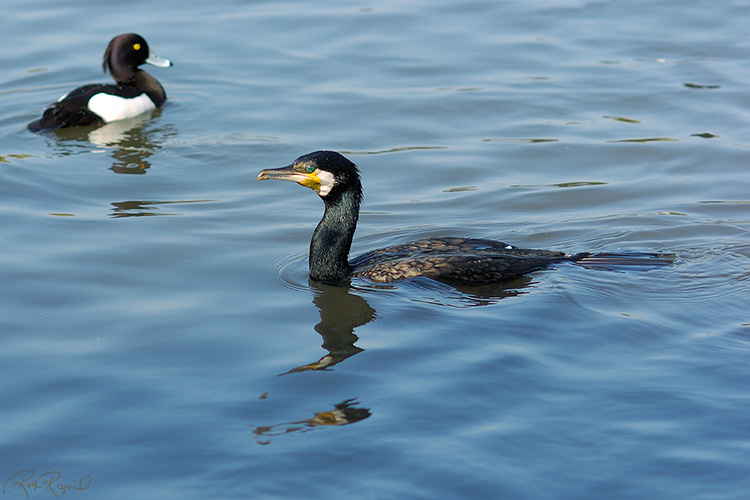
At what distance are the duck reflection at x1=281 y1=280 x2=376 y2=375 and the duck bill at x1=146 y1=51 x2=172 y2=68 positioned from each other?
6.40m

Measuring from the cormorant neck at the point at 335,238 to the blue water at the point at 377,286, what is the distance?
19 centimetres

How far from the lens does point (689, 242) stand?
8.06 meters

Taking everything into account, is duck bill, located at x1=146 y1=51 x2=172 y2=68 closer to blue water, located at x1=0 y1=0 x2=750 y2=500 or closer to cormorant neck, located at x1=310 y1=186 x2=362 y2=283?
blue water, located at x1=0 y1=0 x2=750 y2=500

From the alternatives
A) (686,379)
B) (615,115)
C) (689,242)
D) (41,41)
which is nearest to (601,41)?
(615,115)

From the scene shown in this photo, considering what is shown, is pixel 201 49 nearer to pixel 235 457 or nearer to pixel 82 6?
pixel 82 6

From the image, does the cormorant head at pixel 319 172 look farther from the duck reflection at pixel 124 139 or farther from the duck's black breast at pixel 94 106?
the duck's black breast at pixel 94 106

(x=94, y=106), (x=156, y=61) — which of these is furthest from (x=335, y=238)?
(x=156, y=61)

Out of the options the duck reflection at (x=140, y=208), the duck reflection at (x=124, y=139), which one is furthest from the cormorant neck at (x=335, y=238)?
the duck reflection at (x=124, y=139)

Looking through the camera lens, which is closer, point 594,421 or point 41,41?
point 594,421

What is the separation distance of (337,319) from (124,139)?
5482mm

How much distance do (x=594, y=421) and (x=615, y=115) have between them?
6990 millimetres

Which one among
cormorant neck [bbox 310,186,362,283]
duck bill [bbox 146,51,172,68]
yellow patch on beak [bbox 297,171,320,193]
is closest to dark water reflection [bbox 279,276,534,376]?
cormorant neck [bbox 310,186,362,283]

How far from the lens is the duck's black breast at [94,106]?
11.4 meters

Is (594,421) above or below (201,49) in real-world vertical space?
below
